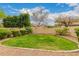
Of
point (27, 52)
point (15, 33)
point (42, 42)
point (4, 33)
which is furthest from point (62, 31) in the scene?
point (4, 33)

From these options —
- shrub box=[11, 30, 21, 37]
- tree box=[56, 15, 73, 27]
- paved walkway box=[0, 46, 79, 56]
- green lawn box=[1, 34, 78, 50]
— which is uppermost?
tree box=[56, 15, 73, 27]

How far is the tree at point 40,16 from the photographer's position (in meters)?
3.96

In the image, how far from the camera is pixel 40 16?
3.97 m

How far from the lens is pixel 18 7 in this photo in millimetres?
3941

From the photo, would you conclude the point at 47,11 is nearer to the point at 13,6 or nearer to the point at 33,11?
the point at 33,11

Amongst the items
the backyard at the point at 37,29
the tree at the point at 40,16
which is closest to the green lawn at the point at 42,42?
the backyard at the point at 37,29

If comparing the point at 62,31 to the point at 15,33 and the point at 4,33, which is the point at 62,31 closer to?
the point at 15,33

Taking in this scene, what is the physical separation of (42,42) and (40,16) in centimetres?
43

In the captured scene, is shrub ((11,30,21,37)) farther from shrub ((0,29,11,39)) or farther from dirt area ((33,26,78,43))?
dirt area ((33,26,78,43))

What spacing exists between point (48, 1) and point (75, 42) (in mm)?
798

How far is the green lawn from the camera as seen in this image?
3.93m

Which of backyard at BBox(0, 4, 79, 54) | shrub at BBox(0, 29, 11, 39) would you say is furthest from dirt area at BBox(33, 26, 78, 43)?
shrub at BBox(0, 29, 11, 39)

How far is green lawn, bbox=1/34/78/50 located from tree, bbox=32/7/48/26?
0.24 meters

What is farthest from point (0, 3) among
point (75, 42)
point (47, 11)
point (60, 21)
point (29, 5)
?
point (75, 42)
